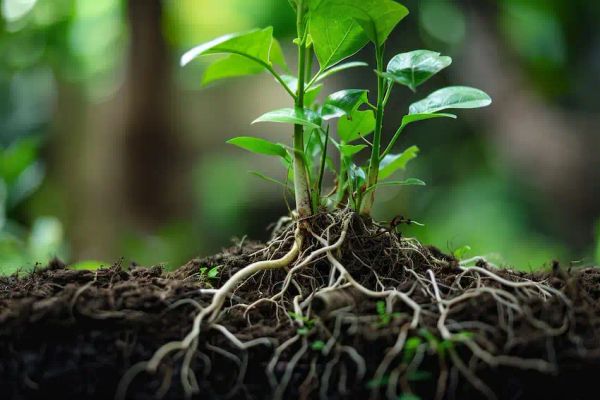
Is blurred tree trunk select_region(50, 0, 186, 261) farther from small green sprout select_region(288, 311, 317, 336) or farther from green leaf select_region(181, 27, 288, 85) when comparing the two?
small green sprout select_region(288, 311, 317, 336)

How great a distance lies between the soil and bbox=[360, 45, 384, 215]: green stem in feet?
0.78

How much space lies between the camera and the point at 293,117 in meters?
0.86

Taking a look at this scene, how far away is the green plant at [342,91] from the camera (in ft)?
2.81

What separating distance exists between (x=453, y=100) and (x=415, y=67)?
0.38 ft

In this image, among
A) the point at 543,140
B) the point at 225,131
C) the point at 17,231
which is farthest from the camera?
the point at 225,131

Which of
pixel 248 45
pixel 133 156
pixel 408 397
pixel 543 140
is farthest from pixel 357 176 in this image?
pixel 543 140

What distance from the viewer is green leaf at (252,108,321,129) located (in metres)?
0.85

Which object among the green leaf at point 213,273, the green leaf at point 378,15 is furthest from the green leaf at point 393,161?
the green leaf at point 213,273

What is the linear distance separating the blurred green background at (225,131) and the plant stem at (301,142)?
1699mm

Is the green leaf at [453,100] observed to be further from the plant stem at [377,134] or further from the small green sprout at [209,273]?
the small green sprout at [209,273]

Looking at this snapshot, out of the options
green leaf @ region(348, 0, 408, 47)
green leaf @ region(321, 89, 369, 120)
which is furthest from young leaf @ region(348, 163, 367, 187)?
green leaf @ region(348, 0, 408, 47)

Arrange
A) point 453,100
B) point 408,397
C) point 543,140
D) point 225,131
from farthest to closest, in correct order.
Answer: point 225,131
point 543,140
point 453,100
point 408,397

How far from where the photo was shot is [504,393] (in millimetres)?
713

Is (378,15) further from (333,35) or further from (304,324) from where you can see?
(304,324)
